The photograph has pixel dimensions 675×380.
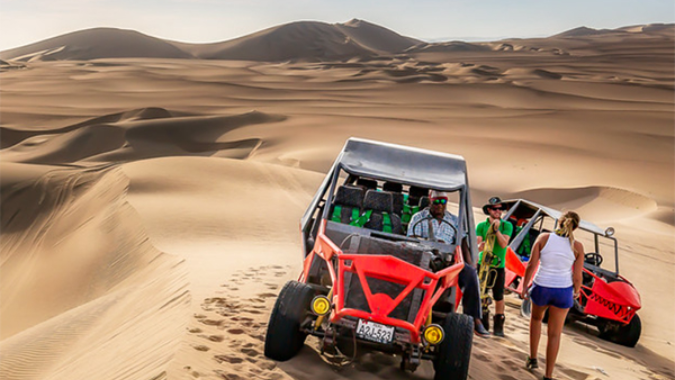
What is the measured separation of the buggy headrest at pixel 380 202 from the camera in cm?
739

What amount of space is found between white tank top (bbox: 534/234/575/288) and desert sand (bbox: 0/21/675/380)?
1.04m

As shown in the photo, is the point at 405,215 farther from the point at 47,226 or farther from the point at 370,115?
the point at 370,115

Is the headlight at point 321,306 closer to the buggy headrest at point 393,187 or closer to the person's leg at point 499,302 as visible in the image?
the buggy headrest at point 393,187

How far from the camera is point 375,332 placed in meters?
5.46

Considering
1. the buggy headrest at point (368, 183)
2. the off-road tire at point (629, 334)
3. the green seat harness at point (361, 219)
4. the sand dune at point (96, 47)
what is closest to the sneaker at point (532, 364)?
the green seat harness at point (361, 219)

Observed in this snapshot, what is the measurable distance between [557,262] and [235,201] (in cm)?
1105

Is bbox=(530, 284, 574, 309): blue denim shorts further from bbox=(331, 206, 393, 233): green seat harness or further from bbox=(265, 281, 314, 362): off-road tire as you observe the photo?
bbox=(265, 281, 314, 362): off-road tire

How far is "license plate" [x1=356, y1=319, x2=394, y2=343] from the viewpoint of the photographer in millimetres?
5434

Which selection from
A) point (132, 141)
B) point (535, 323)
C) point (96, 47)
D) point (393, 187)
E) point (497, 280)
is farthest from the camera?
point (96, 47)

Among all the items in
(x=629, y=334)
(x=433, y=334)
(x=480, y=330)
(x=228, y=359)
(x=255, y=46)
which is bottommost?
(x=629, y=334)

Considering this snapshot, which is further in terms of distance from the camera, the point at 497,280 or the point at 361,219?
the point at 497,280

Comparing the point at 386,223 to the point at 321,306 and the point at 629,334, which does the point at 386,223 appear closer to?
the point at 321,306

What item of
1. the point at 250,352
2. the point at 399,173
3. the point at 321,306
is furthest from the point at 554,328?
the point at 250,352

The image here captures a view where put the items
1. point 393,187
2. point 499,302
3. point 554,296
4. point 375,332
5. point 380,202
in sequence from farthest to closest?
point 393,187 → point 499,302 → point 380,202 → point 554,296 → point 375,332
